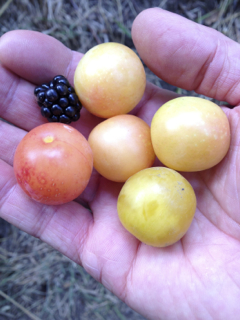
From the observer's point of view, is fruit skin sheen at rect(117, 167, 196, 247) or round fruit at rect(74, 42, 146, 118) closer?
fruit skin sheen at rect(117, 167, 196, 247)

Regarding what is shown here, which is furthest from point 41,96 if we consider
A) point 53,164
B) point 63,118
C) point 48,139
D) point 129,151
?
point 129,151

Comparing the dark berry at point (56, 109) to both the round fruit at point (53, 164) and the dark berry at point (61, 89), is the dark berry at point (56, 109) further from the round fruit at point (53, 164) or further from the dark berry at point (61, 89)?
the round fruit at point (53, 164)

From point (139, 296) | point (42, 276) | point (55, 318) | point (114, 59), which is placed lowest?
point (55, 318)

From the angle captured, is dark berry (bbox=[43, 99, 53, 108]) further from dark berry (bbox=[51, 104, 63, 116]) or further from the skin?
the skin

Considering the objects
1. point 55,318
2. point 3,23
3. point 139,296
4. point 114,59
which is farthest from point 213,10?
point 55,318

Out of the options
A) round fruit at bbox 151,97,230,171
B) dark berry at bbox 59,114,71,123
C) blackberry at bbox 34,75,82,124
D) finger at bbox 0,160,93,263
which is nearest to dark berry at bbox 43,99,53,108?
blackberry at bbox 34,75,82,124

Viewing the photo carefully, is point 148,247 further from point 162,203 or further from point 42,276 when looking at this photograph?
point 42,276
